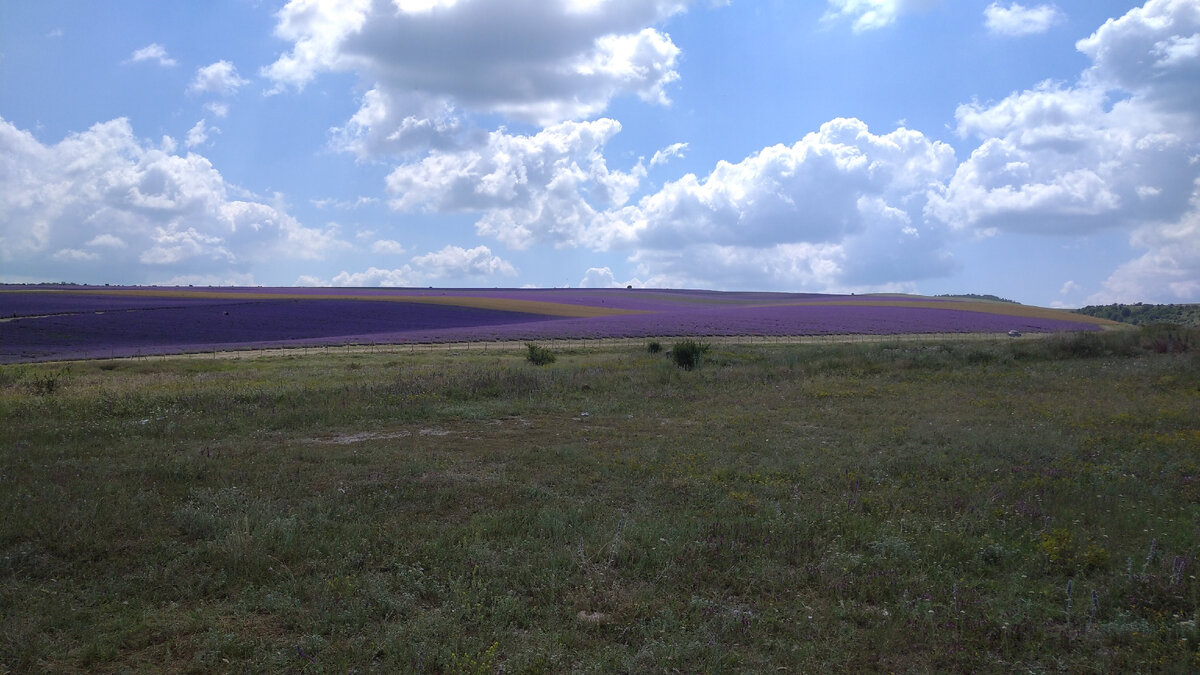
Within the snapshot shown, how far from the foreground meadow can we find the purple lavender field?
28.8 m

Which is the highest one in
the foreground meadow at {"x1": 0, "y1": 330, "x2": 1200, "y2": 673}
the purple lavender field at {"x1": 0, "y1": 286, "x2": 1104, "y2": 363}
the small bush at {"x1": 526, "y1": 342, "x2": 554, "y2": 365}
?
the purple lavender field at {"x1": 0, "y1": 286, "x2": 1104, "y2": 363}

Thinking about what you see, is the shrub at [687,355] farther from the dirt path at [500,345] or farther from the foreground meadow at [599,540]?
the dirt path at [500,345]

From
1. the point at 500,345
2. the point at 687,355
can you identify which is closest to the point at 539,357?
the point at 687,355

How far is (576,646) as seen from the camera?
5742 millimetres

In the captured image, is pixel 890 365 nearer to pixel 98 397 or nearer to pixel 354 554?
pixel 354 554

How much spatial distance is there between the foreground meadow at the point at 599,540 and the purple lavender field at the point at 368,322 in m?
28.8

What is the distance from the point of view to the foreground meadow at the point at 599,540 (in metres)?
5.70

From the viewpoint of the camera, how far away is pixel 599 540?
7934 millimetres

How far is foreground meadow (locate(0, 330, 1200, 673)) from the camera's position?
570 cm

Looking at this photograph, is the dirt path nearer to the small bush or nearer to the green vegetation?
the small bush

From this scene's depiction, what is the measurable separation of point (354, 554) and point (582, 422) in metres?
9.71

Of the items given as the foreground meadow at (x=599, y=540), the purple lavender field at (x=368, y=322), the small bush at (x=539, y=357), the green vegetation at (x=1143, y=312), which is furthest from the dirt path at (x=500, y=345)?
the green vegetation at (x=1143, y=312)

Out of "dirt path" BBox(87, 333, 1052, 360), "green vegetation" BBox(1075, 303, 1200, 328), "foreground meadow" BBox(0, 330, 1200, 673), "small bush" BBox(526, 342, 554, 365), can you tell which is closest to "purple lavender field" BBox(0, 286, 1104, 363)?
"dirt path" BBox(87, 333, 1052, 360)

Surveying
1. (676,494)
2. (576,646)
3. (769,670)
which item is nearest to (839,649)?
(769,670)
